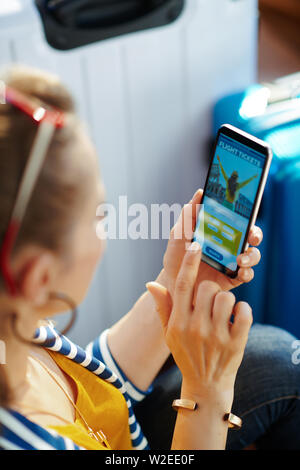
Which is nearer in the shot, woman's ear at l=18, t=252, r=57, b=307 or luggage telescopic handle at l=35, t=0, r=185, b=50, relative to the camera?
woman's ear at l=18, t=252, r=57, b=307

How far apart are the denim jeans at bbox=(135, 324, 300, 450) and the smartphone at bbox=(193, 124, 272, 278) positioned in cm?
21

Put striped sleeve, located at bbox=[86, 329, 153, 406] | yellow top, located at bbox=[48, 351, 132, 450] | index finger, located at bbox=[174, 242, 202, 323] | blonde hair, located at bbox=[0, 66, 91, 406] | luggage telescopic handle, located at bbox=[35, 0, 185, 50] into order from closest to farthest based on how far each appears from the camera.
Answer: blonde hair, located at bbox=[0, 66, 91, 406] < index finger, located at bbox=[174, 242, 202, 323] < yellow top, located at bbox=[48, 351, 132, 450] < striped sleeve, located at bbox=[86, 329, 153, 406] < luggage telescopic handle, located at bbox=[35, 0, 185, 50]

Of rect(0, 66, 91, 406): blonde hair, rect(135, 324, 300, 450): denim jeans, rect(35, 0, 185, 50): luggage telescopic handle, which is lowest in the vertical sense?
rect(135, 324, 300, 450): denim jeans

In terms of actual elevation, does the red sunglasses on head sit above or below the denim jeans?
above

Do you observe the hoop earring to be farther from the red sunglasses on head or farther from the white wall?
the white wall

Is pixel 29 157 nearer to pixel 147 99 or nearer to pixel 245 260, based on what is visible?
pixel 245 260

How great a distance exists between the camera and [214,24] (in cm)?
111

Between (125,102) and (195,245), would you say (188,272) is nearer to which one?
(195,245)

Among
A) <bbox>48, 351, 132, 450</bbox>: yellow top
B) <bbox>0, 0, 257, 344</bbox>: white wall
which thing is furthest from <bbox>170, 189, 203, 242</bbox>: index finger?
<bbox>0, 0, 257, 344</bbox>: white wall

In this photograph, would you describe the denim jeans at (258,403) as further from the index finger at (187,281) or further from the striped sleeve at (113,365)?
the index finger at (187,281)

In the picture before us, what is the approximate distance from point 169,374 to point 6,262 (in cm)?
49

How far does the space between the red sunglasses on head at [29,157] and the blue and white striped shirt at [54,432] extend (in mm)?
172

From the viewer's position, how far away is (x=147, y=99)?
1.11 metres

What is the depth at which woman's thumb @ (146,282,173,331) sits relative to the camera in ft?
2.17
